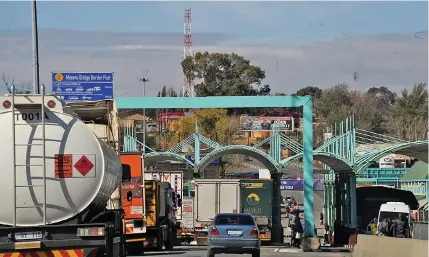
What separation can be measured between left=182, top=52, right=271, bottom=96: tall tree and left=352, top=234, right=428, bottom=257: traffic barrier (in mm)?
77550

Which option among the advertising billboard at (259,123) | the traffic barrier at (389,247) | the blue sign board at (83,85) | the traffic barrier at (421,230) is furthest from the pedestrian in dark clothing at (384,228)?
the advertising billboard at (259,123)

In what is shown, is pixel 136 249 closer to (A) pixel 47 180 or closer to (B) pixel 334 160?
(A) pixel 47 180

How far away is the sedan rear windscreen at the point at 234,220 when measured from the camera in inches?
1066

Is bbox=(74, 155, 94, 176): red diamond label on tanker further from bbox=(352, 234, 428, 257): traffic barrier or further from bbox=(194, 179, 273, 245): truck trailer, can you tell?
bbox=(194, 179, 273, 245): truck trailer

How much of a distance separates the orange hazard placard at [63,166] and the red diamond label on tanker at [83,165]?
11 cm

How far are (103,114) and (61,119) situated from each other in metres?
3.77

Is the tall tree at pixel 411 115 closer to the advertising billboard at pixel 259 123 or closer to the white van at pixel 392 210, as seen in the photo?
the advertising billboard at pixel 259 123

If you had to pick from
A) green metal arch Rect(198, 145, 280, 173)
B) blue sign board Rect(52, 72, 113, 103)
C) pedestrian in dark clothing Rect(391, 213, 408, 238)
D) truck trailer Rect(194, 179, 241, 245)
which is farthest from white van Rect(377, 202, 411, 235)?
blue sign board Rect(52, 72, 113, 103)

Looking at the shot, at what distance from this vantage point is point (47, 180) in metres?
12.9

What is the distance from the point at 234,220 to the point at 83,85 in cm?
1236

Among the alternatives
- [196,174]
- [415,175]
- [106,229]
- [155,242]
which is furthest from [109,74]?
[415,175]

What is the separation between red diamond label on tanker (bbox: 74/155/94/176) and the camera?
13.2 m

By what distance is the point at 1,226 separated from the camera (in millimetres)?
13055

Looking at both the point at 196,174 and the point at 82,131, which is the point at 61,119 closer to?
the point at 82,131
